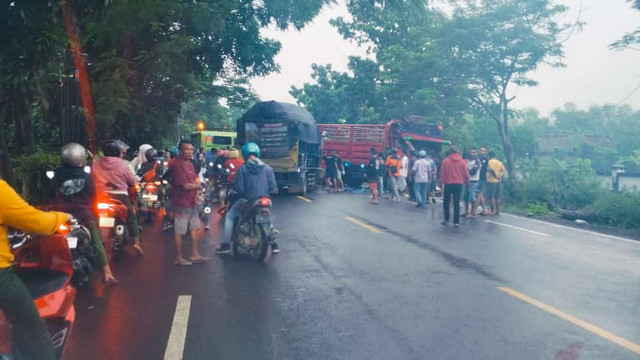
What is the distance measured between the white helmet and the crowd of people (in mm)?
8811

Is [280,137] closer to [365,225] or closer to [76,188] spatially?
[365,225]

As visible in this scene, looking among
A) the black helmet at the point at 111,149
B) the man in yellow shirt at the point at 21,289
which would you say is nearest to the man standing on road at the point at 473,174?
the black helmet at the point at 111,149

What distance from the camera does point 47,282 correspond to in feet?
12.0

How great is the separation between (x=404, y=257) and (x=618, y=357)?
4531 millimetres

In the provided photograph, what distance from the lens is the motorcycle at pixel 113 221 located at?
768cm

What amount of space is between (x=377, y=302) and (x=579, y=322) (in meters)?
2.06

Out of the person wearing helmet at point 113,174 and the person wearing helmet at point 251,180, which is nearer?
the person wearing helmet at point 113,174

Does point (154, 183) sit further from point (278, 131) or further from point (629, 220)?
point (629, 220)

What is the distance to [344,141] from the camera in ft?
96.2

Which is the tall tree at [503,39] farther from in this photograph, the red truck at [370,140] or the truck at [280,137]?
the truck at [280,137]

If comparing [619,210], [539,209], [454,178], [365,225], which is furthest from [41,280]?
[539,209]

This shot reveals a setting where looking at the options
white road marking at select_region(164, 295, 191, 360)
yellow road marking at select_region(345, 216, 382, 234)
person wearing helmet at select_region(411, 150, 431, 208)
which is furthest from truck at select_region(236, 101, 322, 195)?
white road marking at select_region(164, 295, 191, 360)

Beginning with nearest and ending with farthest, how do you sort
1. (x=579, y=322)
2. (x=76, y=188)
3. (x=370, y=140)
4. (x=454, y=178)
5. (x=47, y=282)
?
(x=47, y=282), (x=579, y=322), (x=76, y=188), (x=454, y=178), (x=370, y=140)

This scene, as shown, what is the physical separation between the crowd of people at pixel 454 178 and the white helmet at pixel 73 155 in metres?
8.81
